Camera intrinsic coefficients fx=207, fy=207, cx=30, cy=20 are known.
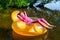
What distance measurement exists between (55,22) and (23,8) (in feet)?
1.31

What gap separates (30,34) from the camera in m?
1.19

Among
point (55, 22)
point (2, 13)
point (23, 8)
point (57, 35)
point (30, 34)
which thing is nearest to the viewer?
point (30, 34)

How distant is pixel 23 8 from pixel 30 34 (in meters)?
0.61

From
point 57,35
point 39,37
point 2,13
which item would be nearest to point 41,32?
point 39,37

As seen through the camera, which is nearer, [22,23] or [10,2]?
[22,23]

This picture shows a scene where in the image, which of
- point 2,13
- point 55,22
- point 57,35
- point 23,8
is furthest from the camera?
point 23,8

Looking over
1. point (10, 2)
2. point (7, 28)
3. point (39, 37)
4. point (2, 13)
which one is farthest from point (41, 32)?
point (10, 2)

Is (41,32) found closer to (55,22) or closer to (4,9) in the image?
(55,22)

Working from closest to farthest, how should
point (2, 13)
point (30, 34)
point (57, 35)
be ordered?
1. point (30, 34)
2. point (57, 35)
3. point (2, 13)

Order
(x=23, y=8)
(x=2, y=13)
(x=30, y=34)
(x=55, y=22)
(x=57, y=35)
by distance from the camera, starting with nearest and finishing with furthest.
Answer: (x=30, y=34), (x=57, y=35), (x=55, y=22), (x=2, y=13), (x=23, y=8)

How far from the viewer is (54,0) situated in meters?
1.88

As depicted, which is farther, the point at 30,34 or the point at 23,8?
the point at 23,8

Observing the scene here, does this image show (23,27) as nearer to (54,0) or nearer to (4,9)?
(4,9)

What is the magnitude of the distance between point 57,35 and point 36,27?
0.18 meters
